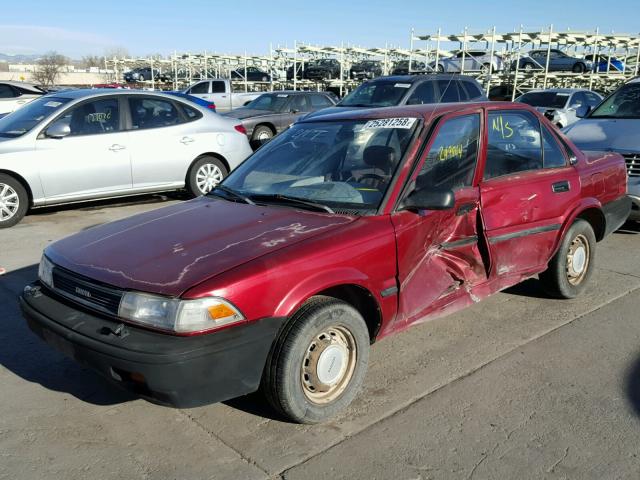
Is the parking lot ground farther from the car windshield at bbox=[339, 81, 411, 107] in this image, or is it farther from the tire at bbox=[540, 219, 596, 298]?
the car windshield at bbox=[339, 81, 411, 107]

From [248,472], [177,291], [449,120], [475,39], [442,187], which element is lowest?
[248,472]

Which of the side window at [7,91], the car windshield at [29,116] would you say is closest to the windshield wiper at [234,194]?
the car windshield at [29,116]

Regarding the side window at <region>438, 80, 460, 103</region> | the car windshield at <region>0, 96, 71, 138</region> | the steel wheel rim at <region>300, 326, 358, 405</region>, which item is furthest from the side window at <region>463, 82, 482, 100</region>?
the steel wheel rim at <region>300, 326, 358, 405</region>

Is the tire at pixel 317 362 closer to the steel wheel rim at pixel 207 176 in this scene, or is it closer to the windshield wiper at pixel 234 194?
the windshield wiper at pixel 234 194

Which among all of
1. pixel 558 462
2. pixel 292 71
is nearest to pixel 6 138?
pixel 558 462

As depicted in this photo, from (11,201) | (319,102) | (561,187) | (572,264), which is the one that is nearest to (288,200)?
(561,187)

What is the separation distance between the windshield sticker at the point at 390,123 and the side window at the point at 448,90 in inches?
283

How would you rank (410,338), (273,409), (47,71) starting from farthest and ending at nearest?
(47,71), (410,338), (273,409)

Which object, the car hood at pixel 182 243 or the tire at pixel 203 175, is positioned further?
the tire at pixel 203 175

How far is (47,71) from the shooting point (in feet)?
154

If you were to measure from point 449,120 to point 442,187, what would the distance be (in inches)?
19.2

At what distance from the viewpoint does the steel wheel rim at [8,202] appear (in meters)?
7.14

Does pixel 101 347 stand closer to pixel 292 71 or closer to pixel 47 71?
pixel 292 71

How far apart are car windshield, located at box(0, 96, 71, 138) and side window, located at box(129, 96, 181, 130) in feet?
2.78
